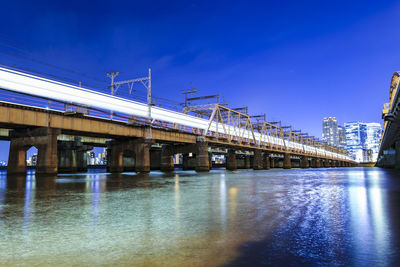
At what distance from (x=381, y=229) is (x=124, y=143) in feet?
190

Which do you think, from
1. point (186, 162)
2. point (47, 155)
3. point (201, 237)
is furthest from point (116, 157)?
point (201, 237)

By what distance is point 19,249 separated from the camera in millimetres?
5203

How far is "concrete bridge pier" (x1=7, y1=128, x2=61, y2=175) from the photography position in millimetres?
39125

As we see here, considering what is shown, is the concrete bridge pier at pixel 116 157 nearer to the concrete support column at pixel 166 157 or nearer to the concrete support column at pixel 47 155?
the concrete support column at pixel 166 157

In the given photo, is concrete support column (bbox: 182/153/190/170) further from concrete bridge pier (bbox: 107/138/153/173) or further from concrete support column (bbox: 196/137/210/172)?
concrete bridge pier (bbox: 107/138/153/173)

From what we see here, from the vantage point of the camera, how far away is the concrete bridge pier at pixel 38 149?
3912 cm

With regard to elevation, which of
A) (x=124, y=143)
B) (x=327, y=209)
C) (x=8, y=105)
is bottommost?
(x=327, y=209)

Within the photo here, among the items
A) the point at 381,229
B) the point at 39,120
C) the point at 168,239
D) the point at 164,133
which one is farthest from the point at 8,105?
the point at 381,229

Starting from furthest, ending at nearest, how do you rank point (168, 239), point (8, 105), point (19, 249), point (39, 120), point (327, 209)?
point (39, 120) < point (8, 105) < point (327, 209) < point (168, 239) < point (19, 249)

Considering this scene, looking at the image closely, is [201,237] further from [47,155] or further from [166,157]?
[166,157]

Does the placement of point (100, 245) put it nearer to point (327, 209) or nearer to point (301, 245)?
point (301, 245)

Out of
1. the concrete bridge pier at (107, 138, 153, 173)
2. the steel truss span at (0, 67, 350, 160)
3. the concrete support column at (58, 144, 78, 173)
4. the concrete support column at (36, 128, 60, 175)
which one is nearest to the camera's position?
the steel truss span at (0, 67, 350, 160)

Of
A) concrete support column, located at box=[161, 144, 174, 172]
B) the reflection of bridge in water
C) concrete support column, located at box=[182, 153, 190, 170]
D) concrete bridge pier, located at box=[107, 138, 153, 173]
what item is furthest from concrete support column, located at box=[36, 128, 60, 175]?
concrete support column, located at box=[182, 153, 190, 170]

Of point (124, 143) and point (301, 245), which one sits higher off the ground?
point (124, 143)
